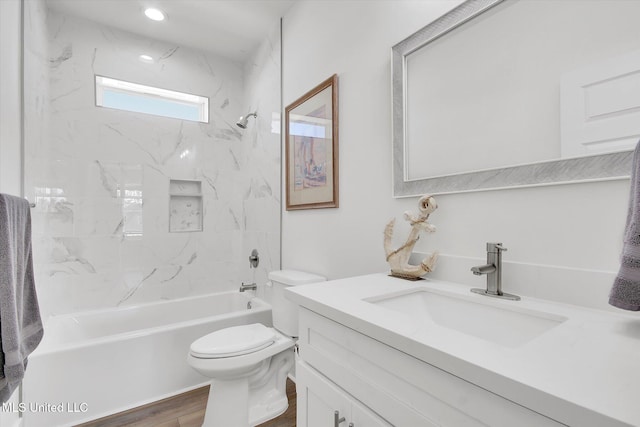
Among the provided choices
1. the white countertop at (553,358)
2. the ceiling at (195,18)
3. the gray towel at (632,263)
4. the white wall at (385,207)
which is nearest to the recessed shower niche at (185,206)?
the white wall at (385,207)

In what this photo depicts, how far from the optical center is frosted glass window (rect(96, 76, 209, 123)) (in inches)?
95.3

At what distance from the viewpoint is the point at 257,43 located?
2.66 m

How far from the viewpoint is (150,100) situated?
2.61 metres

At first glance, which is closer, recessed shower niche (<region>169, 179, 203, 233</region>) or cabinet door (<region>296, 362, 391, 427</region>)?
cabinet door (<region>296, 362, 391, 427</region>)

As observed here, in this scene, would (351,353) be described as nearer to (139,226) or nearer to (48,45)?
(139,226)

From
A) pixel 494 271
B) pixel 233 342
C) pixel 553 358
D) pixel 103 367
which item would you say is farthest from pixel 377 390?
pixel 103 367

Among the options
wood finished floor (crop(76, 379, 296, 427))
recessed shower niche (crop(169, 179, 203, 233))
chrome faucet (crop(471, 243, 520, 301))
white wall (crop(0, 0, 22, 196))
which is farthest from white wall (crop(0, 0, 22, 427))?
chrome faucet (crop(471, 243, 520, 301))

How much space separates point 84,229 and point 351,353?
8.17 ft

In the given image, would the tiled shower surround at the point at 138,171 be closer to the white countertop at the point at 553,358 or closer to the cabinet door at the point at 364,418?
the cabinet door at the point at 364,418

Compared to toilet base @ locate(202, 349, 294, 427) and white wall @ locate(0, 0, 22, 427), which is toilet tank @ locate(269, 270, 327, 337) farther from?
white wall @ locate(0, 0, 22, 427)

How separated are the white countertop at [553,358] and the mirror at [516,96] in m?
0.41

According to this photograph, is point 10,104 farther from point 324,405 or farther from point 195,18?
point 324,405

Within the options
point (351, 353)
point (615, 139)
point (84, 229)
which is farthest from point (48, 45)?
point (615, 139)

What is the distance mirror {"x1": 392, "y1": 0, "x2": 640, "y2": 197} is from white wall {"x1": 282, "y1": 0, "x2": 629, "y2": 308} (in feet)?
0.22
